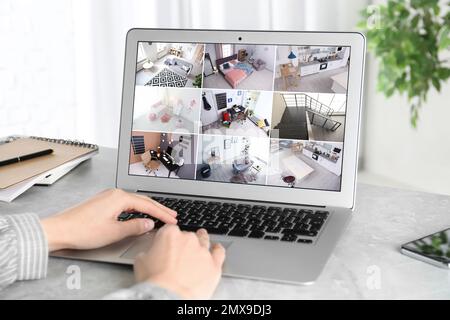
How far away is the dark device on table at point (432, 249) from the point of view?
0.88 meters

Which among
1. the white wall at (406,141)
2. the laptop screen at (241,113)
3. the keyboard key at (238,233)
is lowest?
the white wall at (406,141)

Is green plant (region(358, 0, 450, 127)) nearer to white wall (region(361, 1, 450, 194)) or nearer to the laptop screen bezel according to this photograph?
the laptop screen bezel

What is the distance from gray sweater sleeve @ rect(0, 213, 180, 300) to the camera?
0.85m

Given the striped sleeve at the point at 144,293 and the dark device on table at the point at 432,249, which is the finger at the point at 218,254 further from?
the dark device on table at the point at 432,249

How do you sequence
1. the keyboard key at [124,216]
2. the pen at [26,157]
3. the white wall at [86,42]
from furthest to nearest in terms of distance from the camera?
the white wall at [86,42]
the pen at [26,157]
the keyboard key at [124,216]

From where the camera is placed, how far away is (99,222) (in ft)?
3.09

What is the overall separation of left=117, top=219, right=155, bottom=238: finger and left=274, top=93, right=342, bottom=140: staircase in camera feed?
315 mm

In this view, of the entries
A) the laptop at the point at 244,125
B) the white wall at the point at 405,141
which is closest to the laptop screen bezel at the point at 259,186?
the laptop at the point at 244,125

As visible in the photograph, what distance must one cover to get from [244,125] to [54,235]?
16.1 inches

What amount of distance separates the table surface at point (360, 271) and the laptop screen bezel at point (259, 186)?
0.09 meters

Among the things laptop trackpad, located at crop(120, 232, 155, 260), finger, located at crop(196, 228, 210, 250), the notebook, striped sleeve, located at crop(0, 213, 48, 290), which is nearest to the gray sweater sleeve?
striped sleeve, located at crop(0, 213, 48, 290)

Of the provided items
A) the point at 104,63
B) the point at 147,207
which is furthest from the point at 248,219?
the point at 104,63
